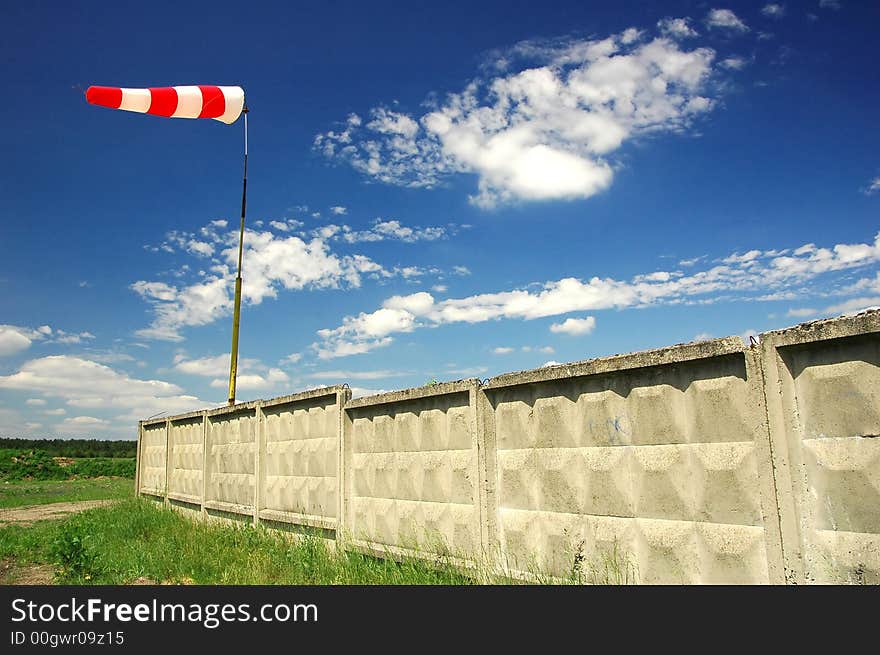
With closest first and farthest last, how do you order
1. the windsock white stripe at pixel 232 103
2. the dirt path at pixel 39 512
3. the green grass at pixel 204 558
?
the green grass at pixel 204 558 < the windsock white stripe at pixel 232 103 < the dirt path at pixel 39 512

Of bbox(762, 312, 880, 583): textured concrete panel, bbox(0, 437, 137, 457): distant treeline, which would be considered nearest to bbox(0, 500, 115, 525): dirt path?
bbox(762, 312, 880, 583): textured concrete panel

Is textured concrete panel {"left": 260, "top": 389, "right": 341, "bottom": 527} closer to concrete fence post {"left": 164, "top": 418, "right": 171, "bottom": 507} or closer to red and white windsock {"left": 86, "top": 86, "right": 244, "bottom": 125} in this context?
concrete fence post {"left": 164, "top": 418, "right": 171, "bottom": 507}

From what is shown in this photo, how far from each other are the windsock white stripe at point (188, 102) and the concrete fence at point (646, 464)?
934cm

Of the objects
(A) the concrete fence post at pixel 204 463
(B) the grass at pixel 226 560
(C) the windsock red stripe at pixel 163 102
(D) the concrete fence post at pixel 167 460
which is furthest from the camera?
(D) the concrete fence post at pixel 167 460

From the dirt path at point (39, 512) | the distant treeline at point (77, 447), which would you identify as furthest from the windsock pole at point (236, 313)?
the distant treeline at point (77, 447)

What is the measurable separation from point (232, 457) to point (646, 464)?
26.1 feet

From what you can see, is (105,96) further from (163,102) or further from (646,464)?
(646,464)

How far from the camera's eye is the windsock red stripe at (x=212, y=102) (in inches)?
573

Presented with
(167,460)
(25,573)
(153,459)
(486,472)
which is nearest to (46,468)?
(153,459)

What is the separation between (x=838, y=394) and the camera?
3.37m

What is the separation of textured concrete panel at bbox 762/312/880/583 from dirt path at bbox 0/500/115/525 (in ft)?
51.6

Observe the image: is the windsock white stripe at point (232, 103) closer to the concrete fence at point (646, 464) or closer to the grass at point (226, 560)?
the grass at point (226, 560)
